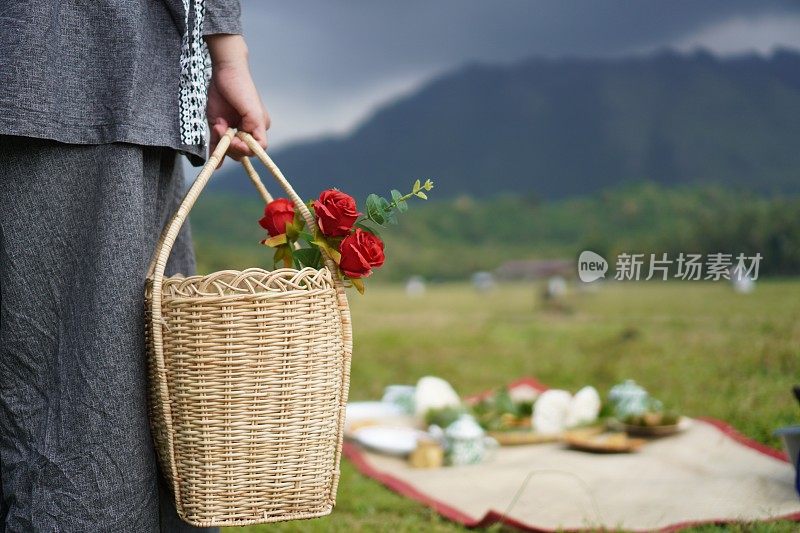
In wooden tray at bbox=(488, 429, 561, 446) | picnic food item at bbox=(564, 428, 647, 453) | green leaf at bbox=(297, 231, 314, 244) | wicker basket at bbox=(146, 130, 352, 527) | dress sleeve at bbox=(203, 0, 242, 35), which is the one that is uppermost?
dress sleeve at bbox=(203, 0, 242, 35)

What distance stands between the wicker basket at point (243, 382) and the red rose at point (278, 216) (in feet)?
0.55

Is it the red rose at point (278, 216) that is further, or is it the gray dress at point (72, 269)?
the red rose at point (278, 216)

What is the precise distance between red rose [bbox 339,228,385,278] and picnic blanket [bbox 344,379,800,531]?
1.05 metres

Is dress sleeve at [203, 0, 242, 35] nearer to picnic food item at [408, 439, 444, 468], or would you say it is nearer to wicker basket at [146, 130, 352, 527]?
wicker basket at [146, 130, 352, 527]

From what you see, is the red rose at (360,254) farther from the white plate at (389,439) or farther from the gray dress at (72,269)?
the white plate at (389,439)

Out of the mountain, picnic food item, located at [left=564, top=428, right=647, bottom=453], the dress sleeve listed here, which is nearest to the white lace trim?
the dress sleeve

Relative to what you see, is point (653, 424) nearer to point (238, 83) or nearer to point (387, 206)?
point (387, 206)

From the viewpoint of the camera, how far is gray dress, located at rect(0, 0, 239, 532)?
3.76 ft

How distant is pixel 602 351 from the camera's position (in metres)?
4.64

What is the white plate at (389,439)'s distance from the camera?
108 inches

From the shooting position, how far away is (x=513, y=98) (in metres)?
14.3

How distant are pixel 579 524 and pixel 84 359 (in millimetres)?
1351

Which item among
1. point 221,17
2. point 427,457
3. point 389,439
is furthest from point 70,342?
point 389,439

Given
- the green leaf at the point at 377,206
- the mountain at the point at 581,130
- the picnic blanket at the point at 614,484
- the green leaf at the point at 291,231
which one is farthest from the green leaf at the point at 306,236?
the mountain at the point at 581,130
